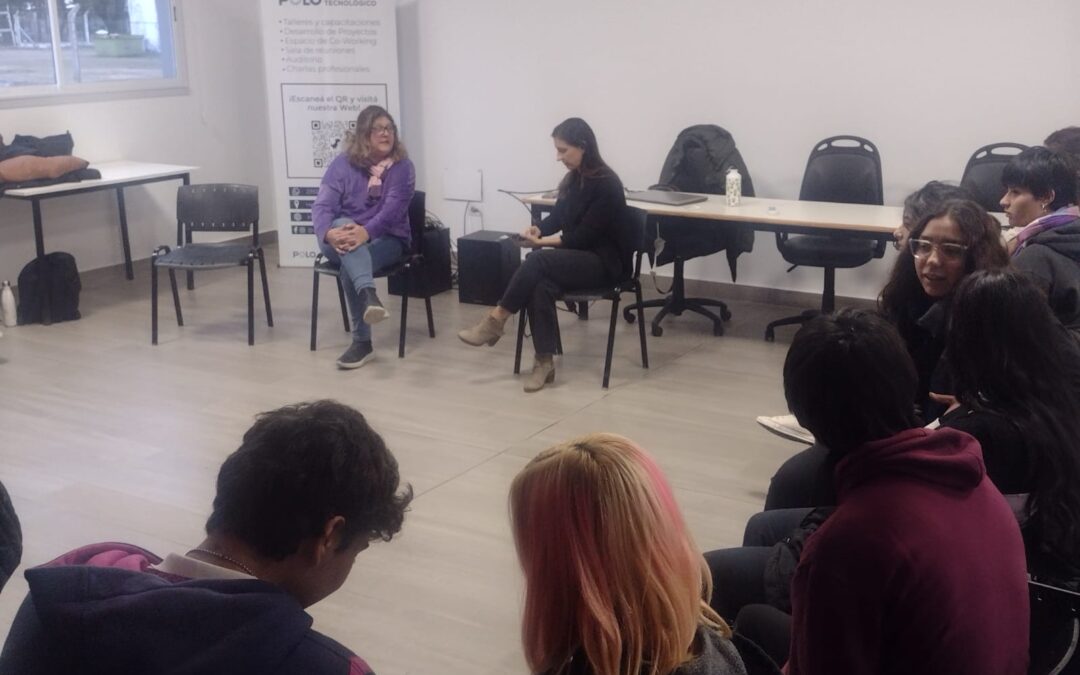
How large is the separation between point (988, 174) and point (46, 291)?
185 inches

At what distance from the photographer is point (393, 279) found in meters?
6.52

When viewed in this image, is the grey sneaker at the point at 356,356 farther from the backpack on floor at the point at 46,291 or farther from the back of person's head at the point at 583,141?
the backpack on floor at the point at 46,291

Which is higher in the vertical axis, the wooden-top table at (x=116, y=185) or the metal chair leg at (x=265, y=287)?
the wooden-top table at (x=116, y=185)

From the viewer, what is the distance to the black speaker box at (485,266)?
6.19m

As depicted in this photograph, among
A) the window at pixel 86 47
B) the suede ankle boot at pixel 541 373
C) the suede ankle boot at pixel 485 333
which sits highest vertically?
the window at pixel 86 47

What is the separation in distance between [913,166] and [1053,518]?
159 inches

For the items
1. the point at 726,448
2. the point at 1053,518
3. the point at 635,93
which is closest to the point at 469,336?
the point at 726,448

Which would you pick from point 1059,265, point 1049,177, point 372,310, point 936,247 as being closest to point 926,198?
point 1049,177

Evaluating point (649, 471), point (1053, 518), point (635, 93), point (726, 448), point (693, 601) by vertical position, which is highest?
point (635, 93)

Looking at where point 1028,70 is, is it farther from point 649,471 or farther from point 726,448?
point 649,471

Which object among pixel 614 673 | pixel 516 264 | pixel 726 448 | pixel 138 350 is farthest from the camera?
pixel 516 264

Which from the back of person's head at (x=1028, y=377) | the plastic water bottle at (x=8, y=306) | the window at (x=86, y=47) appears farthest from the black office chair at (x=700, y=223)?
the back of person's head at (x=1028, y=377)

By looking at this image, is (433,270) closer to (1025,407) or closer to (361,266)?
(361,266)

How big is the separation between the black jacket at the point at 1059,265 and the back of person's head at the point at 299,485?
81.6 inches
